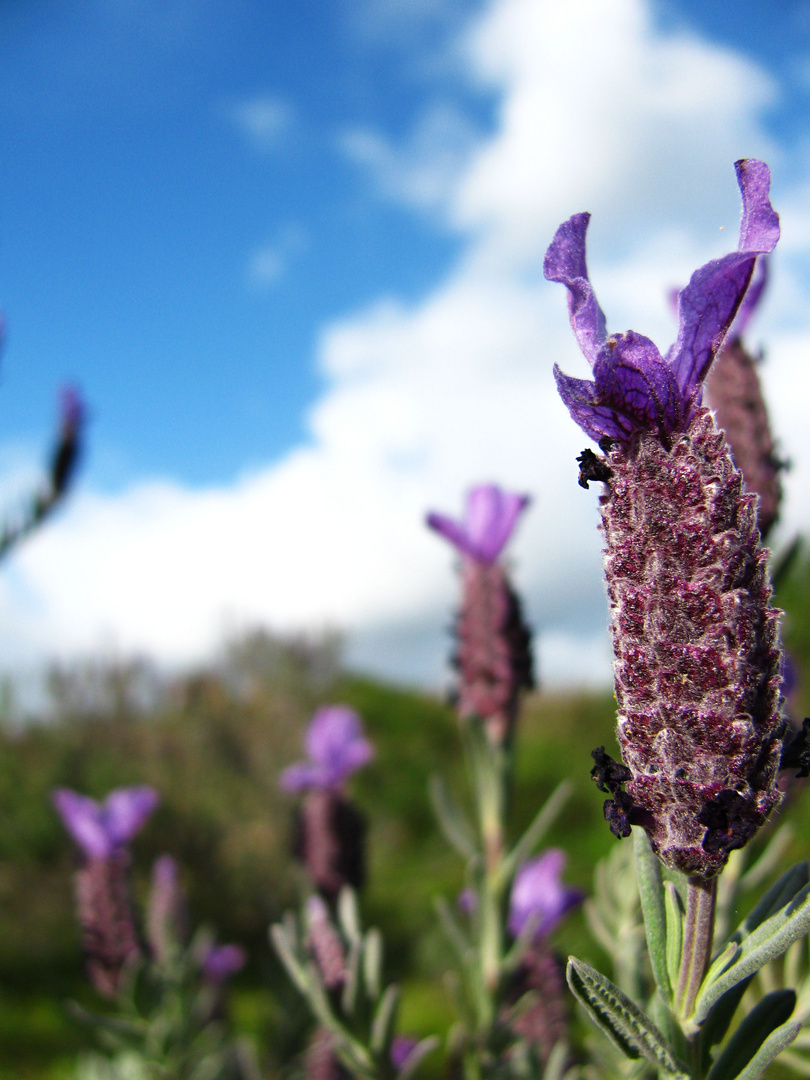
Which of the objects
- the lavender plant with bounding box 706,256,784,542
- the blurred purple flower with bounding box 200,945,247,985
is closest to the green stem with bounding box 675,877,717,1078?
the lavender plant with bounding box 706,256,784,542

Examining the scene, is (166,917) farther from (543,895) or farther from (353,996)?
(353,996)

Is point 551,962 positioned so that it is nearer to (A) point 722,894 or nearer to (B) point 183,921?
(A) point 722,894

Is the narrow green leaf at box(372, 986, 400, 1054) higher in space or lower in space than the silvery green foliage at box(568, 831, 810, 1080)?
higher

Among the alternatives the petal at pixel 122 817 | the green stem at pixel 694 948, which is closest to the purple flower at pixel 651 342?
the green stem at pixel 694 948

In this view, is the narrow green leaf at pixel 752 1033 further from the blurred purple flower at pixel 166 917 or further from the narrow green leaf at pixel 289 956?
the blurred purple flower at pixel 166 917

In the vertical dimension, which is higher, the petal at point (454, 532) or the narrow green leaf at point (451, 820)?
the petal at point (454, 532)

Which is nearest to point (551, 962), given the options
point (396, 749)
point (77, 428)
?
point (77, 428)

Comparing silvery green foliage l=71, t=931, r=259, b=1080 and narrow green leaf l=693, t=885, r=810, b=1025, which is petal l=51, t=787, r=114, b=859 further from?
narrow green leaf l=693, t=885, r=810, b=1025
